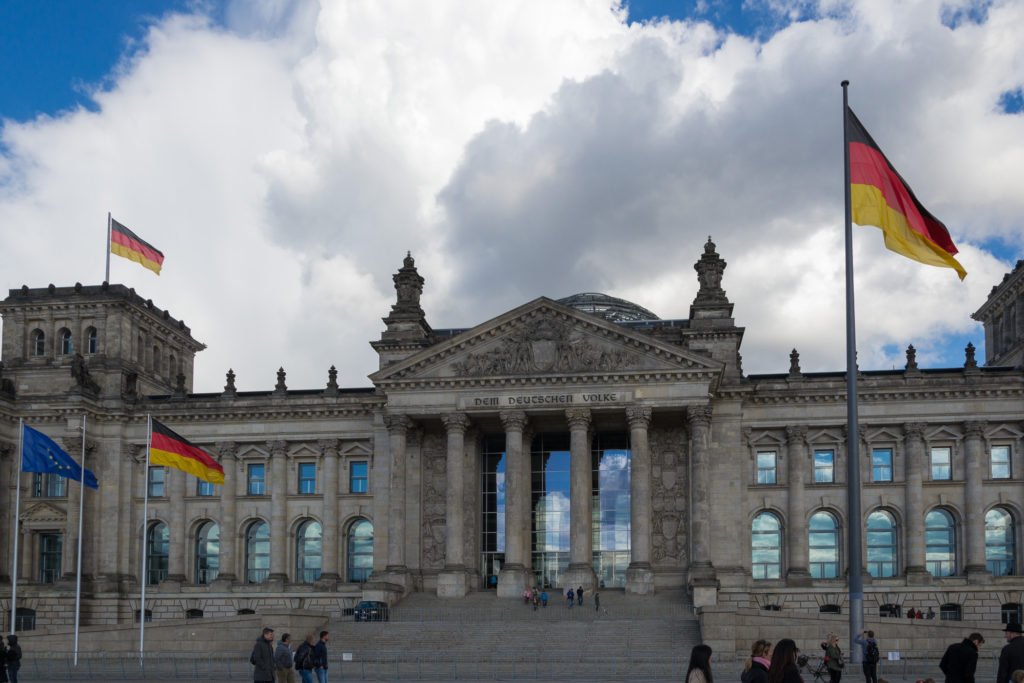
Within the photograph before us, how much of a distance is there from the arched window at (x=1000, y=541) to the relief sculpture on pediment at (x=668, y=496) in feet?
54.3

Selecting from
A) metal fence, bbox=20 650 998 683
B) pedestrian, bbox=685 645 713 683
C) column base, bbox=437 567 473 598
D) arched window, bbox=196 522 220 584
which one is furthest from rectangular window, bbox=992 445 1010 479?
pedestrian, bbox=685 645 713 683

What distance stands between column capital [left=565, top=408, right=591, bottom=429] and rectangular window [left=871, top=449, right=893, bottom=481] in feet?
55.3

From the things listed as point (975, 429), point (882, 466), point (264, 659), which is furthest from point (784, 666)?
point (882, 466)

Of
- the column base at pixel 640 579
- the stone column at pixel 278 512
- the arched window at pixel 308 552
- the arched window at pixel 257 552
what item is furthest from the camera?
the arched window at pixel 257 552

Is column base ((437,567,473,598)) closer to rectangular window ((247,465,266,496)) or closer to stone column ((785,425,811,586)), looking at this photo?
rectangular window ((247,465,266,496))

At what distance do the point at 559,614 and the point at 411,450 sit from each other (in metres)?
14.9

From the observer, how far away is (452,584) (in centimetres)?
6756

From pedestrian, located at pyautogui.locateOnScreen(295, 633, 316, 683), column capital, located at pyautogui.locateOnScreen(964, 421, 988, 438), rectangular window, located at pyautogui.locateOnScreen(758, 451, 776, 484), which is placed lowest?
pedestrian, located at pyautogui.locateOnScreen(295, 633, 316, 683)

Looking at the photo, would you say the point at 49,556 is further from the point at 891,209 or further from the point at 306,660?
the point at 891,209

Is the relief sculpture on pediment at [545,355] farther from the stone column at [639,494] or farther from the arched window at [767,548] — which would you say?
the arched window at [767,548]

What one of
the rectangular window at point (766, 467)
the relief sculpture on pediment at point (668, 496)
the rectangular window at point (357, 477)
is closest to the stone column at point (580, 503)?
the relief sculpture on pediment at point (668, 496)

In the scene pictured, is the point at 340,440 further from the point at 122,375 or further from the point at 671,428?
the point at 671,428

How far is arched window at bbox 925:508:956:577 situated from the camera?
70.2m

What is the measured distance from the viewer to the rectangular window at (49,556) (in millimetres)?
76375
